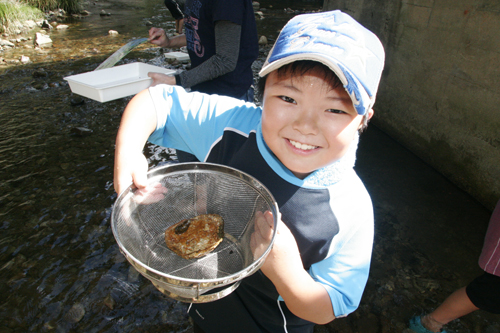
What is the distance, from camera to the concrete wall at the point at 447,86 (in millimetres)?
3049

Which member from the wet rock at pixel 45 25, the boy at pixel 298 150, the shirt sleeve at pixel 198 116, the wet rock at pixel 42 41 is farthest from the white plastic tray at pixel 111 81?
the wet rock at pixel 45 25

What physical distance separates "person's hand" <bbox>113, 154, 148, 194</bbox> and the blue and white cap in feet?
1.76

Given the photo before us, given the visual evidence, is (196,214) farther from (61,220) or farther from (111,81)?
(111,81)

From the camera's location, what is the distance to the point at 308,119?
0.96 m

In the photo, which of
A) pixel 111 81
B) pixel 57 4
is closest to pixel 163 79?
pixel 111 81

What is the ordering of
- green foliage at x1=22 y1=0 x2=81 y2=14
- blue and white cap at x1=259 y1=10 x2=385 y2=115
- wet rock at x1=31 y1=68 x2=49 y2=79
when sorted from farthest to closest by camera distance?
1. green foliage at x1=22 y1=0 x2=81 y2=14
2. wet rock at x1=31 y1=68 x2=49 y2=79
3. blue and white cap at x1=259 y1=10 x2=385 y2=115

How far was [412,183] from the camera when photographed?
3.54 m

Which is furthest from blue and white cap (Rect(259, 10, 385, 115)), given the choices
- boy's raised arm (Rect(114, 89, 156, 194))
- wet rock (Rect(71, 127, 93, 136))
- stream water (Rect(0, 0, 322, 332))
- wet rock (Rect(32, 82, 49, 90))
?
wet rock (Rect(32, 82, 49, 90))

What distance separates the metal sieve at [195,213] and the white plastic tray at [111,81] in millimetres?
1856

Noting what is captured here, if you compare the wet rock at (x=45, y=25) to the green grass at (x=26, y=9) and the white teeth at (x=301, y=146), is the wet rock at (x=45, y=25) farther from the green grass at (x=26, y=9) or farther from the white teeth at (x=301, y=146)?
the white teeth at (x=301, y=146)

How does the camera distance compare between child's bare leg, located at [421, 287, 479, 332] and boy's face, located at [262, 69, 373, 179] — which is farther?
child's bare leg, located at [421, 287, 479, 332]

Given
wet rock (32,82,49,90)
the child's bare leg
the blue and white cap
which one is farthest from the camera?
wet rock (32,82,49,90)

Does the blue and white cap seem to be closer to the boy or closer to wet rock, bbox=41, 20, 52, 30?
the boy

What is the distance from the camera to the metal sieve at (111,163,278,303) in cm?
113
